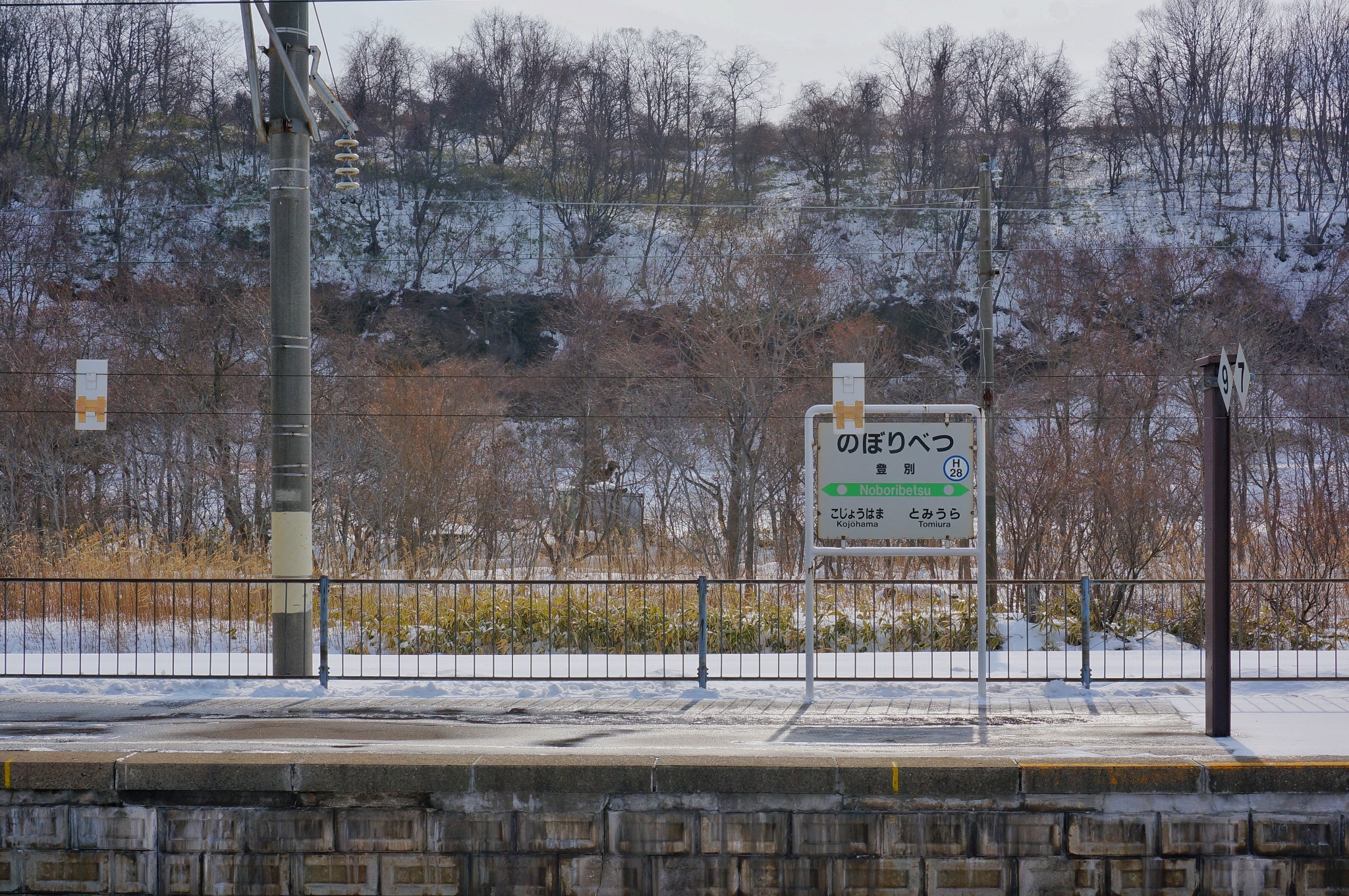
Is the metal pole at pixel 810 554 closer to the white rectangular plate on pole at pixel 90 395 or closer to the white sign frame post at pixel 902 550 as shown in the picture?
the white sign frame post at pixel 902 550

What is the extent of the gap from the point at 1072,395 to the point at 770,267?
11.9 m

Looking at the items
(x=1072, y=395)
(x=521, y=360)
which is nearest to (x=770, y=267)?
(x=1072, y=395)

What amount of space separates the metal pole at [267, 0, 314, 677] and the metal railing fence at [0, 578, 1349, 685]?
1.40m

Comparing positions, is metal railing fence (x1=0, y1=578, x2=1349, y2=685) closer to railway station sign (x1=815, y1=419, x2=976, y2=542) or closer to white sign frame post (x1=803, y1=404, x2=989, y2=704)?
white sign frame post (x1=803, y1=404, x2=989, y2=704)

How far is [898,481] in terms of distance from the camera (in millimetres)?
10820

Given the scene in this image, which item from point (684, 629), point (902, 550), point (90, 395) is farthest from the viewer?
point (684, 629)

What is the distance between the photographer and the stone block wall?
6719mm

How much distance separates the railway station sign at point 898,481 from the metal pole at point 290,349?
227 inches

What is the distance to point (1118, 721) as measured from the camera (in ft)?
31.6

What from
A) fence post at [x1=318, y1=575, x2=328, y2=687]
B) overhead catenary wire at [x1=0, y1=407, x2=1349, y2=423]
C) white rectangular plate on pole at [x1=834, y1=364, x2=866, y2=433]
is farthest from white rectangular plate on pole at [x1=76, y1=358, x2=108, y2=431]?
overhead catenary wire at [x1=0, y1=407, x2=1349, y2=423]

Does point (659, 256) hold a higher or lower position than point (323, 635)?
higher

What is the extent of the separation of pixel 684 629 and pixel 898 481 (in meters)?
4.23

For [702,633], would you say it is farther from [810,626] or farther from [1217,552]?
[1217,552]

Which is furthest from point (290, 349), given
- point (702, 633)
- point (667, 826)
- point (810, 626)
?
point (667, 826)
